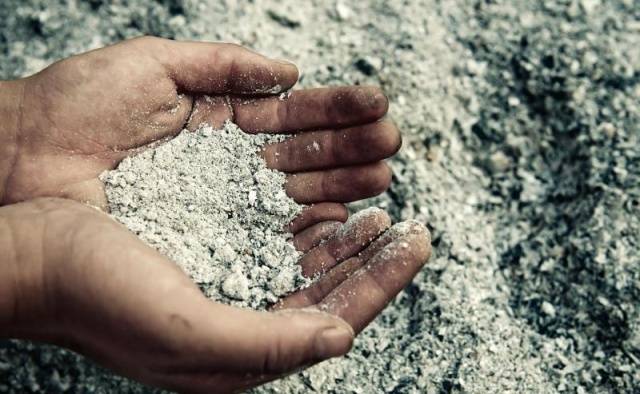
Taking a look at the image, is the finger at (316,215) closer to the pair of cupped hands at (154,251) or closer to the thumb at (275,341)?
the pair of cupped hands at (154,251)

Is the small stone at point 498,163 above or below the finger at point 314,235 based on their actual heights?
above

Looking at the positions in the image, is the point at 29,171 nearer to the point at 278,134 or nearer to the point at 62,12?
the point at 278,134

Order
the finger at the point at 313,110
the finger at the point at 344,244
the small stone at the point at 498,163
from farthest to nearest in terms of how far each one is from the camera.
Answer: the small stone at the point at 498,163, the finger at the point at 313,110, the finger at the point at 344,244

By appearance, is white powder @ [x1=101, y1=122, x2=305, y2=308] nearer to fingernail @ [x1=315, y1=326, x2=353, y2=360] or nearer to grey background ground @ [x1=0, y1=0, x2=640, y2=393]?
fingernail @ [x1=315, y1=326, x2=353, y2=360]

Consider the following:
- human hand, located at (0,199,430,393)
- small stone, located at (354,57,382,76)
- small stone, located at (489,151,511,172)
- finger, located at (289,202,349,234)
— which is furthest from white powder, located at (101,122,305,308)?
small stone, located at (489,151,511,172)

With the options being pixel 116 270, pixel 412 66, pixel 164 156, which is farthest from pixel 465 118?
pixel 116 270

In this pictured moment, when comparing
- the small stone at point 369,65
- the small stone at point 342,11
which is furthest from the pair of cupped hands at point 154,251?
the small stone at point 342,11

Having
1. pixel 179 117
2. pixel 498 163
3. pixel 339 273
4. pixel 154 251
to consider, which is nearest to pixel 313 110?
pixel 179 117
